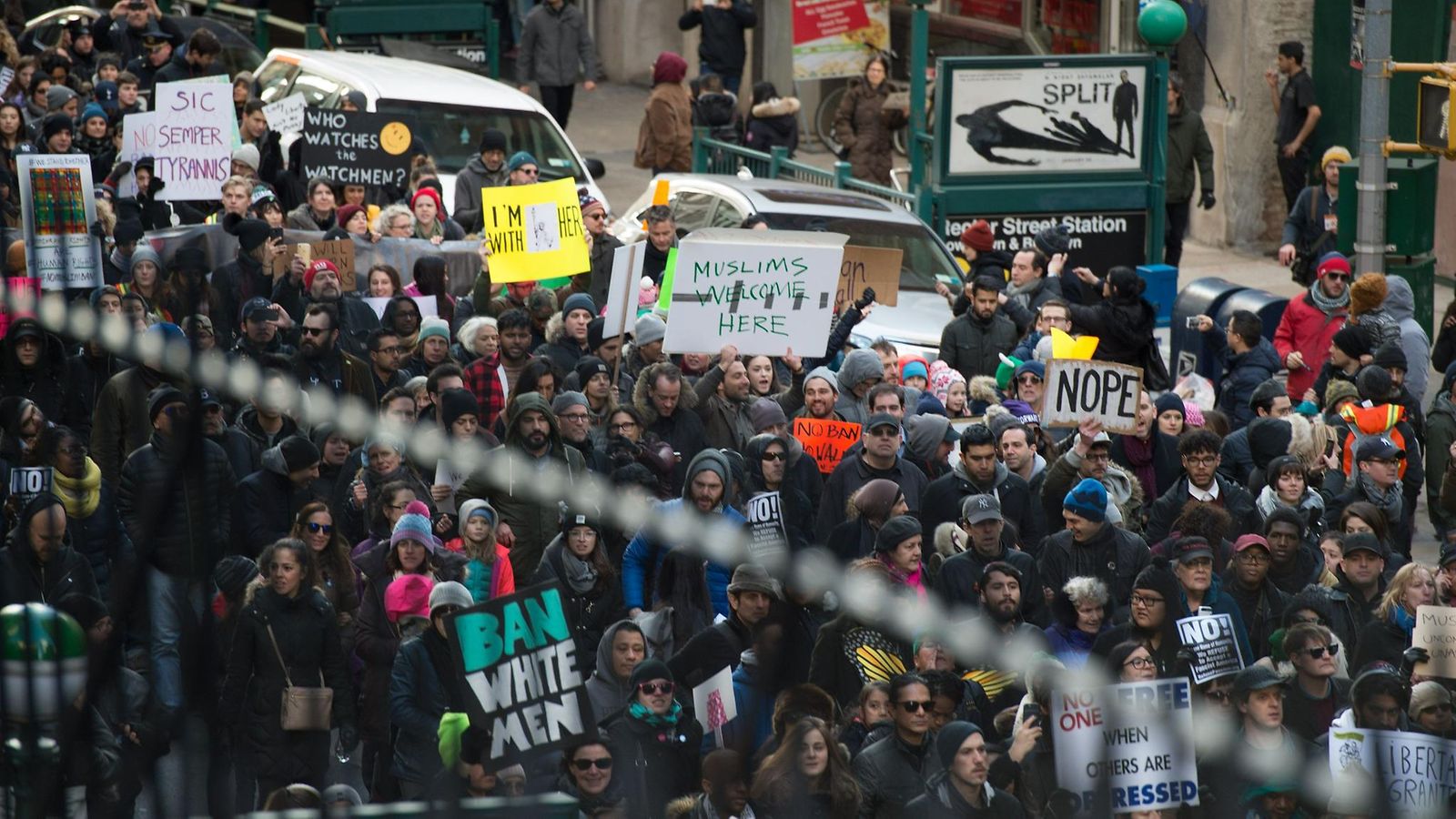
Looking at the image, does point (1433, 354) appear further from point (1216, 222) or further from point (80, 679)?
point (80, 679)

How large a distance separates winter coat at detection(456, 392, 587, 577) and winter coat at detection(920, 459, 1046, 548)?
1.53m

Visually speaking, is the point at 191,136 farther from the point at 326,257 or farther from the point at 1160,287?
the point at 1160,287

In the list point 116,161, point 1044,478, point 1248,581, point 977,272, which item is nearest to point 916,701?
point 1248,581

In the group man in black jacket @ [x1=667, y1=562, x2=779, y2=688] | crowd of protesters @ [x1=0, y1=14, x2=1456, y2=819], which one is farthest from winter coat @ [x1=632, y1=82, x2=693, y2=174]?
man in black jacket @ [x1=667, y1=562, x2=779, y2=688]

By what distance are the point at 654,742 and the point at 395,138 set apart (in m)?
9.15

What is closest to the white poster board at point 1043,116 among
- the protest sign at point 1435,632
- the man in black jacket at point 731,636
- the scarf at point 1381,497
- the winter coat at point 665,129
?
the winter coat at point 665,129

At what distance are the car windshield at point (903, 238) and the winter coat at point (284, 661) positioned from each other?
7525mm

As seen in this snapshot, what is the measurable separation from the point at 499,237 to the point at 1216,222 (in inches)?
415

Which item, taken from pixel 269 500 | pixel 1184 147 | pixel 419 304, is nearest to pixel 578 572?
pixel 269 500

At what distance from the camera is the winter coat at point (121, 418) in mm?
3359

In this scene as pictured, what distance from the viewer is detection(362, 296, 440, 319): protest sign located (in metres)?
12.0

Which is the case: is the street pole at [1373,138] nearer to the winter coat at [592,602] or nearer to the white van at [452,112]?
the white van at [452,112]

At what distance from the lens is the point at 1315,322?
12672 millimetres

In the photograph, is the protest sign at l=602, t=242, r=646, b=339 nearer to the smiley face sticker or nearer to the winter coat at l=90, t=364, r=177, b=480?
the smiley face sticker
